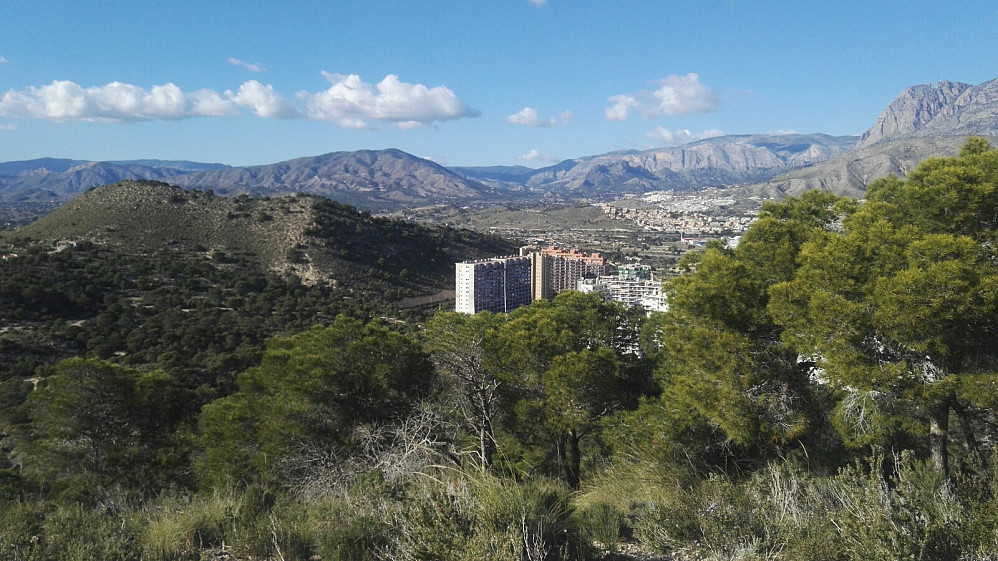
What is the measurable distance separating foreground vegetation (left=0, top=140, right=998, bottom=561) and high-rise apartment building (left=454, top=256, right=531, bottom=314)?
28.3m

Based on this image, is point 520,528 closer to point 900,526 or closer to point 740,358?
point 900,526

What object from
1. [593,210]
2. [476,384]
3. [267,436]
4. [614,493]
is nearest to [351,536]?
[614,493]

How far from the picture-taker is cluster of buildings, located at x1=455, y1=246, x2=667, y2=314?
41.7m

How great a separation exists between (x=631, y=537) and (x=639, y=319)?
6614mm

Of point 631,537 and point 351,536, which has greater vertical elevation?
point 351,536

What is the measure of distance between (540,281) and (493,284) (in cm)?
682

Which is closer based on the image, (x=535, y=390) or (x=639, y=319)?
(x=535, y=390)

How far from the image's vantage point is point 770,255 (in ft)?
23.6

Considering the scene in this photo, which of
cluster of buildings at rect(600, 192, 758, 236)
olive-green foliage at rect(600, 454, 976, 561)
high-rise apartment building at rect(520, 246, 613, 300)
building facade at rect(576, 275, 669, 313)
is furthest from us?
cluster of buildings at rect(600, 192, 758, 236)

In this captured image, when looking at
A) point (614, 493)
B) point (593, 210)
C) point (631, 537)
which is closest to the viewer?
point (631, 537)

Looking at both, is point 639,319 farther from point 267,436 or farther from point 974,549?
point 974,549

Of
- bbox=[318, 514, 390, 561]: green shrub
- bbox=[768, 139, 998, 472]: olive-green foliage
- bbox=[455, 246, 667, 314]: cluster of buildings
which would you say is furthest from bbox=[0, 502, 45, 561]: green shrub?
bbox=[455, 246, 667, 314]: cluster of buildings

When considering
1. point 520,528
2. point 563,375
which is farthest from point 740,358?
point 520,528

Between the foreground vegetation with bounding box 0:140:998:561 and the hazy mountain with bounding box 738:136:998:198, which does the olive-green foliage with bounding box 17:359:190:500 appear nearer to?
the foreground vegetation with bounding box 0:140:998:561
